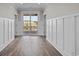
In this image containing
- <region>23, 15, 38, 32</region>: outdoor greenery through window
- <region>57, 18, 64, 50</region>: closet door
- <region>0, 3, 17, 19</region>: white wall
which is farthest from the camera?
<region>57, 18, 64, 50</region>: closet door

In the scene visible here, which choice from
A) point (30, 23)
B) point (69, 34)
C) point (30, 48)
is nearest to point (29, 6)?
point (30, 23)

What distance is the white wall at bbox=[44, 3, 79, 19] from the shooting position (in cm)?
128

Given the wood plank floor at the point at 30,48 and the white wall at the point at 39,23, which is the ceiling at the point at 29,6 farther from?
the wood plank floor at the point at 30,48

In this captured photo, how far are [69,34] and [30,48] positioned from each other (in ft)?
1.64

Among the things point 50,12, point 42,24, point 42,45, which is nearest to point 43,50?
point 42,45

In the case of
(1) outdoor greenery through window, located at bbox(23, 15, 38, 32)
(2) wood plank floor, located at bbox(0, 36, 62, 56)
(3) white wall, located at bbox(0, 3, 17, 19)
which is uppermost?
(3) white wall, located at bbox(0, 3, 17, 19)

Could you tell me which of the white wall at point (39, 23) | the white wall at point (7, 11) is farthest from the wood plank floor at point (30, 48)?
the white wall at point (7, 11)

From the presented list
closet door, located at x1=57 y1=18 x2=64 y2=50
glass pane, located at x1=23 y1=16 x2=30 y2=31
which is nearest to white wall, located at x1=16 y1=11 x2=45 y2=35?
glass pane, located at x1=23 y1=16 x2=30 y2=31

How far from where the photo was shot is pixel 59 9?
1378mm

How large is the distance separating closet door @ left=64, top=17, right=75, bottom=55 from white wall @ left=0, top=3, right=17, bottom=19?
1.95ft

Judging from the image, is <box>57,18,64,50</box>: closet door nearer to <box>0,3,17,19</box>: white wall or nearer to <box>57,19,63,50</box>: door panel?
<box>57,19,63,50</box>: door panel

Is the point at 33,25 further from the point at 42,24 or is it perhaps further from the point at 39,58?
the point at 39,58

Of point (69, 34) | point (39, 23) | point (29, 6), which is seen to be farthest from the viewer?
point (69, 34)

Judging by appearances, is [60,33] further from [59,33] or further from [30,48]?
[30,48]
